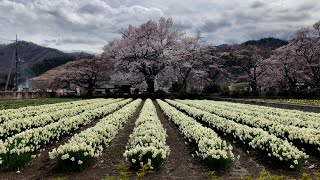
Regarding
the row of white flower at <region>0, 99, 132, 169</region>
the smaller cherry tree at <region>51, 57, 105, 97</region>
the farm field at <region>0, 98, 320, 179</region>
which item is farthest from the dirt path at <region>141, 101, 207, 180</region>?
the smaller cherry tree at <region>51, 57, 105, 97</region>

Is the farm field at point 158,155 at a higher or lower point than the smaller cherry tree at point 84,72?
lower

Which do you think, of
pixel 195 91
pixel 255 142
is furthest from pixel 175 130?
pixel 195 91

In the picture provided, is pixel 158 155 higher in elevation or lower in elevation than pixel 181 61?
lower

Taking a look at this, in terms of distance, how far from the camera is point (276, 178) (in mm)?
3717

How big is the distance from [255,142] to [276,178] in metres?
6.36

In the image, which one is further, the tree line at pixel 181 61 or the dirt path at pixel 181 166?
the tree line at pixel 181 61

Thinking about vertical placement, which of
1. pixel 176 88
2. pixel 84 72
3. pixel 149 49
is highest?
pixel 149 49

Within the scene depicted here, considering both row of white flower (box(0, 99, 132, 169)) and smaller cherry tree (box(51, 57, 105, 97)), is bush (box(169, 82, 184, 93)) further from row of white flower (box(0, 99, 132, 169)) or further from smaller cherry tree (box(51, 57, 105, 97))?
row of white flower (box(0, 99, 132, 169))

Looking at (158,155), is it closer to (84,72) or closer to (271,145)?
(271,145)

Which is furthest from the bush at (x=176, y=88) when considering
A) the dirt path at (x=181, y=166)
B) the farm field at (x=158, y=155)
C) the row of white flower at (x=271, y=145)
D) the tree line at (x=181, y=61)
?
the dirt path at (x=181, y=166)

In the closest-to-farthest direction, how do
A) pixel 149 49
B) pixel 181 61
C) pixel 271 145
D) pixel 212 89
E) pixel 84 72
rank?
pixel 271 145
pixel 212 89
pixel 149 49
pixel 181 61
pixel 84 72

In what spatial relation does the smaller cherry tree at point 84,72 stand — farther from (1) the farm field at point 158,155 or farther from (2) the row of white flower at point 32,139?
(1) the farm field at point 158,155

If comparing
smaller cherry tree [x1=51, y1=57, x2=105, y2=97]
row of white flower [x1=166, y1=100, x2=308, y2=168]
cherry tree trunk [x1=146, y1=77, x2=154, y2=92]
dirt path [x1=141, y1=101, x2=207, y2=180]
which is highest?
smaller cherry tree [x1=51, y1=57, x2=105, y2=97]

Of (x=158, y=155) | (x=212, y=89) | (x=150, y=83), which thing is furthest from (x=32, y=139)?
(x=150, y=83)
